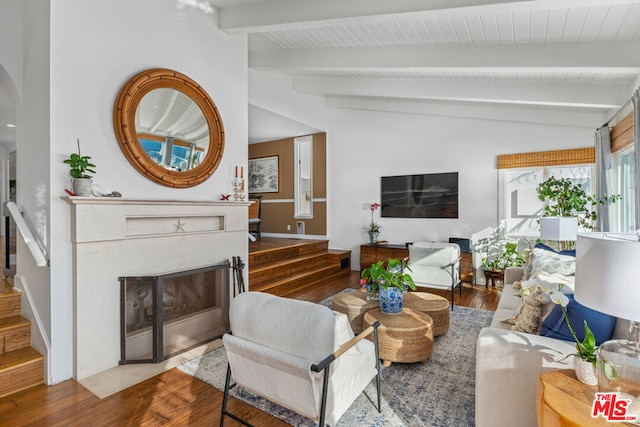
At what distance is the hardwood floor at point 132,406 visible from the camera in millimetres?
1988

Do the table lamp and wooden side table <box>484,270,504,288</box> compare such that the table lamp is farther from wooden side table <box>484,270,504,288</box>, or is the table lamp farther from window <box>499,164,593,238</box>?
window <box>499,164,593,238</box>

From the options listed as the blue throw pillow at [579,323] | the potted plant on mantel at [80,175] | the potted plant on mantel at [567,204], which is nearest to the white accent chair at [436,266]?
the potted plant on mantel at [567,204]

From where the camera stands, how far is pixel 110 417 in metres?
2.03

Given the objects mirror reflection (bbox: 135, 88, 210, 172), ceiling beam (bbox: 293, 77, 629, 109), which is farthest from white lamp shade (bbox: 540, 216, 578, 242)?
mirror reflection (bbox: 135, 88, 210, 172)

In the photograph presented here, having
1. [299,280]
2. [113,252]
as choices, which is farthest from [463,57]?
[113,252]

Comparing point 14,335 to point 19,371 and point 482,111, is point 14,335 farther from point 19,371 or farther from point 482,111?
point 482,111

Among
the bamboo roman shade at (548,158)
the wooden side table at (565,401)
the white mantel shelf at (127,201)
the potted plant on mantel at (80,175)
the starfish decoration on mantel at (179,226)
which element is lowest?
the wooden side table at (565,401)

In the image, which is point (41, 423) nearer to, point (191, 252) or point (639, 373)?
point (191, 252)

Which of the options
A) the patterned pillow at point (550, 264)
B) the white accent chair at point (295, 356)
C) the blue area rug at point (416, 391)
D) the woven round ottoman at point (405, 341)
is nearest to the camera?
the white accent chair at point (295, 356)

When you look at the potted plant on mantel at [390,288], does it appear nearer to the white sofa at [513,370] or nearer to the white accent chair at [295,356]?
the white accent chair at [295,356]

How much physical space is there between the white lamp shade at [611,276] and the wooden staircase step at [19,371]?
11.1 ft

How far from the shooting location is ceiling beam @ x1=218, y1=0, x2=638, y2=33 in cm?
237

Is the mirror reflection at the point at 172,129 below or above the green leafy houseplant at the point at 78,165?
above

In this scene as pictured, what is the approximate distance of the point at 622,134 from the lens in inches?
139
